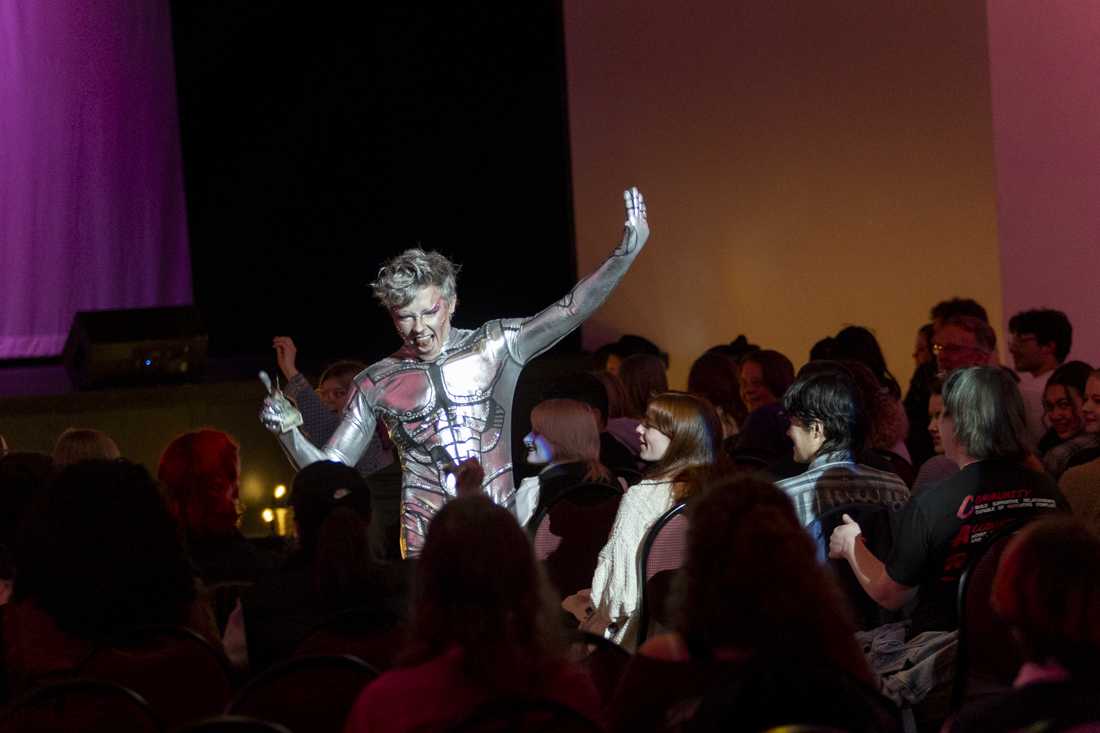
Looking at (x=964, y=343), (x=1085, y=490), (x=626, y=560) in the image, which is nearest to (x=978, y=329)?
(x=964, y=343)

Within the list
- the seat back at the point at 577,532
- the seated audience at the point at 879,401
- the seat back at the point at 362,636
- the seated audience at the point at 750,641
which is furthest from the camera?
the seated audience at the point at 879,401

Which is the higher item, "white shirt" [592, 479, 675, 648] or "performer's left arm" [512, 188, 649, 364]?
"performer's left arm" [512, 188, 649, 364]

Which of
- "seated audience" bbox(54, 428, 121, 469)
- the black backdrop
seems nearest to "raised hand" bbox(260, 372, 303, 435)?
"seated audience" bbox(54, 428, 121, 469)

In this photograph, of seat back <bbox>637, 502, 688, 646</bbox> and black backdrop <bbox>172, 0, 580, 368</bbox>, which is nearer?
seat back <bbox>637, 502, 688, 646</bbox>

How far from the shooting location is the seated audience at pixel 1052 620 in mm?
1965

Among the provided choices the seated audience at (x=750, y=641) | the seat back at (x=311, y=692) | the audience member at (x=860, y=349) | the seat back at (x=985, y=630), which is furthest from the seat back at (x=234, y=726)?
the audience member at (x=860, y=349)

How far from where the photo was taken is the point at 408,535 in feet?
11.9

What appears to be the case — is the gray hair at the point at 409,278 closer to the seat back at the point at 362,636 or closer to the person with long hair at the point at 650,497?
the person with long hair at the point at 650,497

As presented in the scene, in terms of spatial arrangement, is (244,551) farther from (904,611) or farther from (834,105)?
(834,105)

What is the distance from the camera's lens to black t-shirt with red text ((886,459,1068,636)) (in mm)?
3055

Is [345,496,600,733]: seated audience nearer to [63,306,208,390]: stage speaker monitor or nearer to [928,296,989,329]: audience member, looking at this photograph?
[928,296,989,329]: audience member

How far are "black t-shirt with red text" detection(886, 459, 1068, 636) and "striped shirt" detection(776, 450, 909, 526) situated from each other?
39 cm

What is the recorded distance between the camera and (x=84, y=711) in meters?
2.11

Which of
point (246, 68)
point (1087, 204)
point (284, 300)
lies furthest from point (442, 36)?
point (1087, 204)
